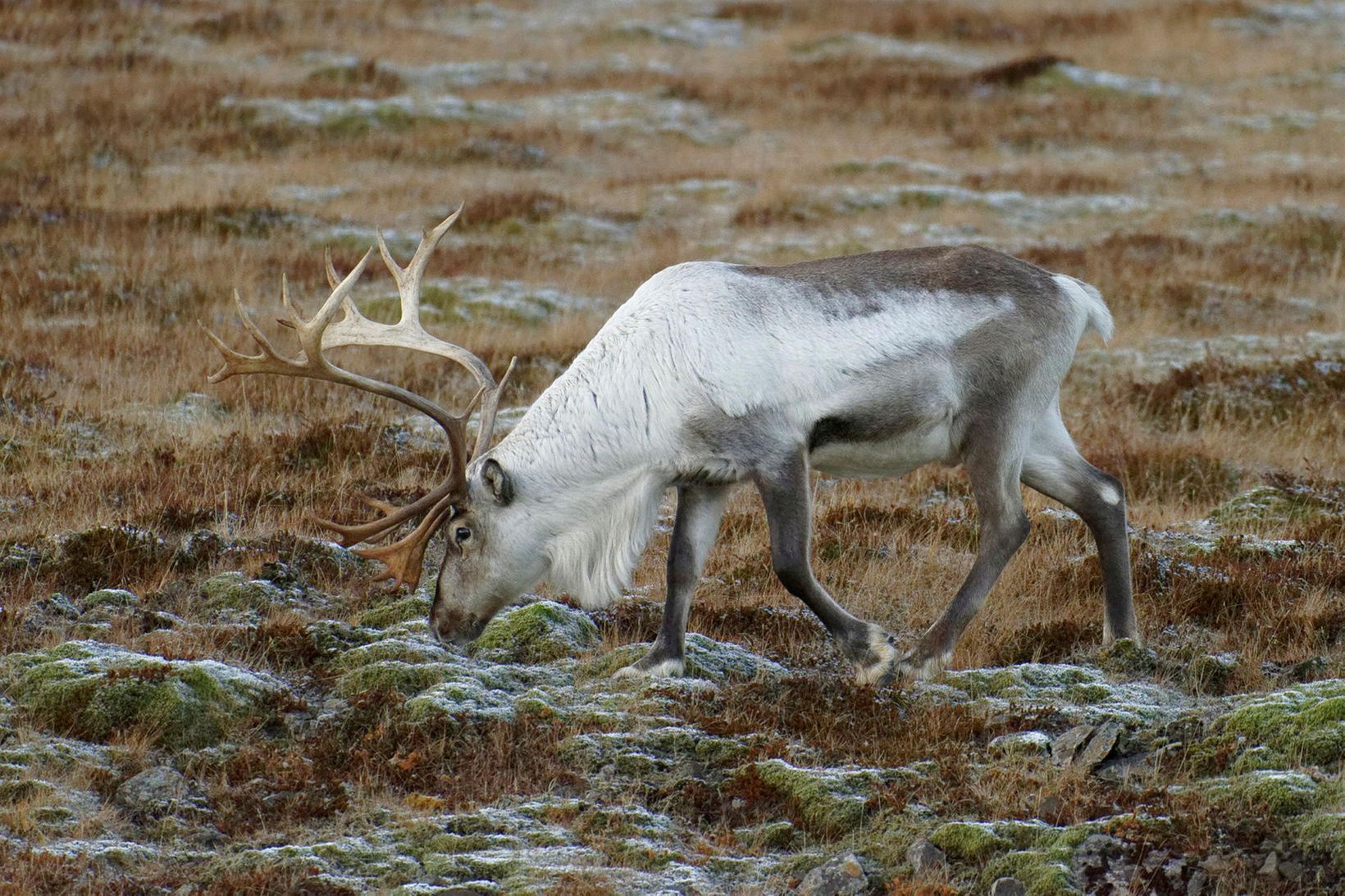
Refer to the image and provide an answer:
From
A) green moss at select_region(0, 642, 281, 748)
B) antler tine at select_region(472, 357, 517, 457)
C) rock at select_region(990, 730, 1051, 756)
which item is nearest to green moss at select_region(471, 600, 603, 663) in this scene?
antler tine at select_region(472, 357, 517, 457)

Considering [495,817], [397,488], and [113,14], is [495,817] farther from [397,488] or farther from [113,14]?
[113,14]

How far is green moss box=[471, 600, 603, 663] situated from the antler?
1.46 feet

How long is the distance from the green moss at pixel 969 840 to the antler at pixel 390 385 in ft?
8.26

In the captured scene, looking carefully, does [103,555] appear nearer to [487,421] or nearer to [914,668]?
[487,421]

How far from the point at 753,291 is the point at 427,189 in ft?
36.7

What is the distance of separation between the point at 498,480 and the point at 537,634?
771mm

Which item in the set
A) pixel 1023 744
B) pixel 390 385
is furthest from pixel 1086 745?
pixel 390 385

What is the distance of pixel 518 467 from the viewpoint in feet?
20.9

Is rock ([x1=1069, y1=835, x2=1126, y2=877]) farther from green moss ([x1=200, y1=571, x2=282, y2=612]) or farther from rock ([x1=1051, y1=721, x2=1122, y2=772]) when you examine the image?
green moss ([x1=200, y1=571, x2=282, y2=612])

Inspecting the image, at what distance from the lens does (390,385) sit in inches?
254

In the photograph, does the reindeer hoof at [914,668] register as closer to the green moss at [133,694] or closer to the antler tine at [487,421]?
the antler tine at [487,421]

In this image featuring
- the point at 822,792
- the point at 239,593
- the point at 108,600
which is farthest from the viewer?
the point at 239,593

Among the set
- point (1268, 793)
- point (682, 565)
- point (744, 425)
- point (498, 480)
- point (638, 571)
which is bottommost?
point (638, 571)

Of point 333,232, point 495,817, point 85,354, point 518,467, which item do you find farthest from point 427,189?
point 495,817
